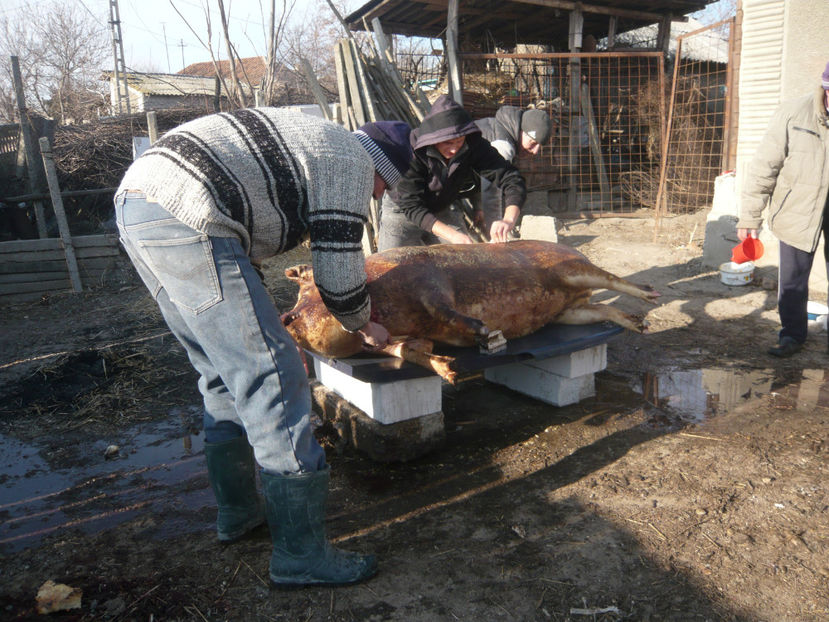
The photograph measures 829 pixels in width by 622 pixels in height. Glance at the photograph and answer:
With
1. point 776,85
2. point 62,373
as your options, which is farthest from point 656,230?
point 62,373

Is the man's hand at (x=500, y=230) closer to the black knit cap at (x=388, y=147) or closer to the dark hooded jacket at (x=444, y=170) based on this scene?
the dark hooded jacket at (x=444, y=170)

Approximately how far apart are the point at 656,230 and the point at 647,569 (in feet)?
22.5

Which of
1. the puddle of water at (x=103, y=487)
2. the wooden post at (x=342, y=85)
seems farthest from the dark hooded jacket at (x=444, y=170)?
the wooden post at (x=342, y=85)

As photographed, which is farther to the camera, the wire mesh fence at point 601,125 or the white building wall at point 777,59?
the wire mesh fence at point 601,125

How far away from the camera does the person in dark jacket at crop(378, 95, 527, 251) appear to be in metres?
3.49

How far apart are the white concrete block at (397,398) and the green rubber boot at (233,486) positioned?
2.48ft

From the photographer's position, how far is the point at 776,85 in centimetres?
570

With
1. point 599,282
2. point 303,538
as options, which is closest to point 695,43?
point 599,282

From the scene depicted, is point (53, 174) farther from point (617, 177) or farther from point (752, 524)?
point (617, 177)

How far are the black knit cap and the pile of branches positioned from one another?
8052mm

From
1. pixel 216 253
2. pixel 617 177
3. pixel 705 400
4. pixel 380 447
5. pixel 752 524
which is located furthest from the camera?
pixel 617 177

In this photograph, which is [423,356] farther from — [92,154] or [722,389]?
[92,154]

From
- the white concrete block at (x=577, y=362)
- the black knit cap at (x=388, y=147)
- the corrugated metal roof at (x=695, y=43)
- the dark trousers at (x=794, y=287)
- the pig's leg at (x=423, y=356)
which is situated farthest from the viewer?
the corrugated metal roof at (x=695, y=43)

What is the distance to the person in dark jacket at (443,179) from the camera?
3492 millimetres
